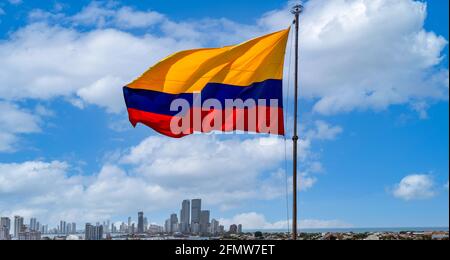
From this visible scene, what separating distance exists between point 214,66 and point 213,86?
0.68 meters

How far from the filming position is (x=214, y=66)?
774 inches

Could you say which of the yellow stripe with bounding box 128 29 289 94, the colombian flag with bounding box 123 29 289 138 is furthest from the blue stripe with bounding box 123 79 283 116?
the yellow stripe with bounding box 128 29 289 94

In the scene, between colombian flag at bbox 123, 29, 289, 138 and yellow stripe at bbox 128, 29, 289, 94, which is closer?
colombian flag at bbox 123, 29, 289, 138

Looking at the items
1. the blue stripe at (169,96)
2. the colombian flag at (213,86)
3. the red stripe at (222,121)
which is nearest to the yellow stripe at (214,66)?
the colombian flag at (213,86)

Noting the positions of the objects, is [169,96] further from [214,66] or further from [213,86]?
[214,66]

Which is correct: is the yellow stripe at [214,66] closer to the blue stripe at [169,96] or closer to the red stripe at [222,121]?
the blue stripe at [169,96]

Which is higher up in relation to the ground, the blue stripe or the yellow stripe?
the yellow stripe

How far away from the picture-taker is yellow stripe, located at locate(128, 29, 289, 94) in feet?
63.3

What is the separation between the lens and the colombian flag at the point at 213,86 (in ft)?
62.3

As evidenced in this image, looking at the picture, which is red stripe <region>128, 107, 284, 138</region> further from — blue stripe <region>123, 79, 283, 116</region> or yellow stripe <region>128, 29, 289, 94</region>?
yellow stripe <region>128, 29, 289, 94</region>

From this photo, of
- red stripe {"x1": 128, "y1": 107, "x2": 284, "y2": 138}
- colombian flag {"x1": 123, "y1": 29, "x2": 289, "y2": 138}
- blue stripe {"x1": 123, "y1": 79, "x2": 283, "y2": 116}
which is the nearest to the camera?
red stripe {"x1": 128, "y1": 107, "x2": 284, "y2": 138}
